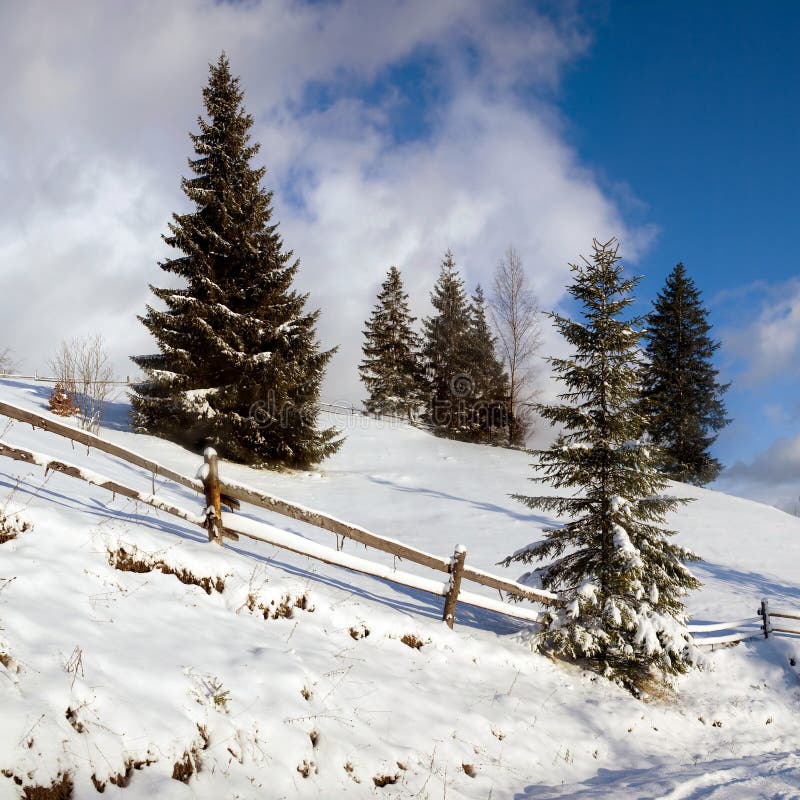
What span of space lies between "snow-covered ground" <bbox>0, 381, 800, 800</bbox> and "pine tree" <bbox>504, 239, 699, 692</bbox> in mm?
675

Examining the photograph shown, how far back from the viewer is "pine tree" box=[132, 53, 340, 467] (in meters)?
19.0

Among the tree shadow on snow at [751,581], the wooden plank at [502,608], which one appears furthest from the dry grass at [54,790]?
the tree shadow on snow at [751,581]

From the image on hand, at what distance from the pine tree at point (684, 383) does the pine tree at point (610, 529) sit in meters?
21.2

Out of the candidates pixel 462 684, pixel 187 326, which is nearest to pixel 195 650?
pixel 462 684

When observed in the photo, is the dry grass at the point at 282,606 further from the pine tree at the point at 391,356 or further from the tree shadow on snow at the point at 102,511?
the pine tree at the point at 391,356

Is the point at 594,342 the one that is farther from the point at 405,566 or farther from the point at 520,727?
the point at 405,566

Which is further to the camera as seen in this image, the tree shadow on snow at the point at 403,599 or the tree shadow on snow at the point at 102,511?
the tree shadow on snow at the point at 403,599

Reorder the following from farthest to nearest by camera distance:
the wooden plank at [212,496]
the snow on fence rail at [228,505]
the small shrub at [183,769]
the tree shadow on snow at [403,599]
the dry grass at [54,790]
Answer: the tree shadow on snow at [403,599], the wooden plank at [212,496], the snow on fence rail at [228,505], the small shrub at [183,769], the dry grass at [54,790]

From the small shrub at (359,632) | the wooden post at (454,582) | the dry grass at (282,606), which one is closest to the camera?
the dry grass at (282,606)

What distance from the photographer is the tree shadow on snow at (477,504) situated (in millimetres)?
18078

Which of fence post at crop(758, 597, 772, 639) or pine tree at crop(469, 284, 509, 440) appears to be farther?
pine tree at crop(469, 284, 509, 440)

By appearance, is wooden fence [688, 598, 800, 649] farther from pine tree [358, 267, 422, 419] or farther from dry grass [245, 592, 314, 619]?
pine tree [358, 267, 422, 419]

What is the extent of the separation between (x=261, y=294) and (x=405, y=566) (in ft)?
44.7

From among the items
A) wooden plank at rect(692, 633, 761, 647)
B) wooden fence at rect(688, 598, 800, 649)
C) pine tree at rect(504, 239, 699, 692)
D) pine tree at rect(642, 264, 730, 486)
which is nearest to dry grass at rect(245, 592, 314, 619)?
pine tree at rect(504, 239, 699, 692)
